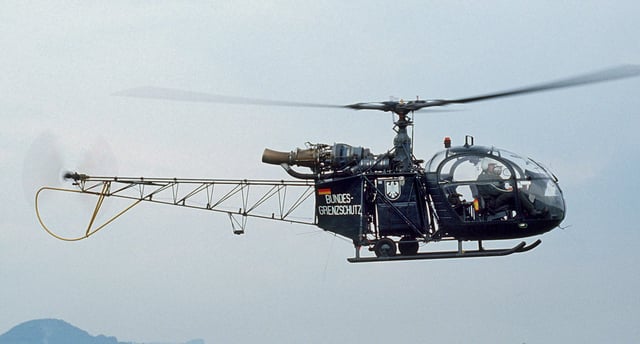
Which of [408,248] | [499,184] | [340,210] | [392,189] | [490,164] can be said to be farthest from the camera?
[408,248]

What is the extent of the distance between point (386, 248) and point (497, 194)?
270 centimetres

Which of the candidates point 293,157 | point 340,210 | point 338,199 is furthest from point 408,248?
point 293,157

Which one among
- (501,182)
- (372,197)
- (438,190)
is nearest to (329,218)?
(372,197)

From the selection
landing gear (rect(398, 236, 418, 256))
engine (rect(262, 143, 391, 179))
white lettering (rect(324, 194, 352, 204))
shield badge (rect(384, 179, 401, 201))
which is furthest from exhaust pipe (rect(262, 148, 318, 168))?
landing gear (rect(398, 236, 418, 256))

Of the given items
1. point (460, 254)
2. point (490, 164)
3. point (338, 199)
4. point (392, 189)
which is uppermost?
point (490, 164)

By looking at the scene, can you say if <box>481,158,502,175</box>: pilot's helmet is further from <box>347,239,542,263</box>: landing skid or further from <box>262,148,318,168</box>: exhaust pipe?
<box>262,148,318,168</box>: exhaust pipe

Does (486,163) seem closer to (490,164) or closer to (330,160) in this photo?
(490,164)

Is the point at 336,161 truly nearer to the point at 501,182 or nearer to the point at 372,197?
the point at 372,197

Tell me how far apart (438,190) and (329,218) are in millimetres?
2570

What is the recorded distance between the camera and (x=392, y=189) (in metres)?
21.5

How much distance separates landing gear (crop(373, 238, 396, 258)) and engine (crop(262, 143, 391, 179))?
1.60m

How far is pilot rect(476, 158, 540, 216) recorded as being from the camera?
20.7m

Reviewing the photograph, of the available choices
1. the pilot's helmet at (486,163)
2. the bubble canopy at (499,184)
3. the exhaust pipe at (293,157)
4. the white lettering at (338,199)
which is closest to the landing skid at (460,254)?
the bubble canopy at (499,184)

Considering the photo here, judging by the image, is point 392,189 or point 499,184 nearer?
point 499,184
